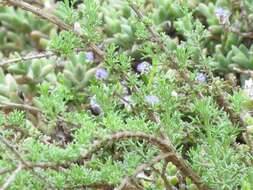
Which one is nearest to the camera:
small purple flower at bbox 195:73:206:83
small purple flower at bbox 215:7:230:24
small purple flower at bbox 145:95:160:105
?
small purple flower at bbox 145:95:160:105

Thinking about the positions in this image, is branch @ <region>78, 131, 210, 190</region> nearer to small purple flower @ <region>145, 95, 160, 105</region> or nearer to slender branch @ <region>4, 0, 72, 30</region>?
small purple flower @ <region>145, 95, 160, 105</region>

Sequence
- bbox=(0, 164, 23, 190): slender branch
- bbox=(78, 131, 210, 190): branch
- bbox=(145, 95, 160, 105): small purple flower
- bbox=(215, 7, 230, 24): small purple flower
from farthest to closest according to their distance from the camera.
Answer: bbox=(215, 7, 230, 24): small purple flower < bbox=(145, 95, 160, 105): small purple flower < bbox=(78, 131, 210, 190): branch < bbox=(0, 164, 23, 190): slender branch

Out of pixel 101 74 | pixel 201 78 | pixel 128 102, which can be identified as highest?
pixel 201 78

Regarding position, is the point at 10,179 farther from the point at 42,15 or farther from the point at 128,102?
the point at 128,102

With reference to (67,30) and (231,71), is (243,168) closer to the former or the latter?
(67,30)

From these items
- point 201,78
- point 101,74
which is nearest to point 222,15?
point 101,74

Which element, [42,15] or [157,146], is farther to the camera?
[42,15]

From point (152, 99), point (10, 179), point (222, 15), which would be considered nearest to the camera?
point (10, 179)

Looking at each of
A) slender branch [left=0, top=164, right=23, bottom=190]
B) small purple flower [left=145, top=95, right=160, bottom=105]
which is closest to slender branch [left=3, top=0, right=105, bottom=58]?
small purple flower [left=145, top=95, right=160, bottom=105]
